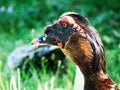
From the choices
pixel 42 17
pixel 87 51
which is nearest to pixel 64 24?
pixel 87 51

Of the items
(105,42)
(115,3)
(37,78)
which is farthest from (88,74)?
(115,3)

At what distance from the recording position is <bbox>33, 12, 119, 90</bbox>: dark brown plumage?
133 inches

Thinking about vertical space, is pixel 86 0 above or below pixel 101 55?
above

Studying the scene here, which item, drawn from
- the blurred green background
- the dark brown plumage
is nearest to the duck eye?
the dark brown plumage

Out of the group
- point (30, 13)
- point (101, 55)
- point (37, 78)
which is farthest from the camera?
point (30, 13)

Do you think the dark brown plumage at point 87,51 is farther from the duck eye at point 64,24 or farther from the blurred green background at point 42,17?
the blurred green background at point 42,17

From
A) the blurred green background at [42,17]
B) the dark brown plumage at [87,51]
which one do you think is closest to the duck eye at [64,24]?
the dark brown plumage at [87,51]

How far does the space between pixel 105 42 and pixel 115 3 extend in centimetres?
130

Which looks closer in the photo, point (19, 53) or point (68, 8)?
point (19, 53)

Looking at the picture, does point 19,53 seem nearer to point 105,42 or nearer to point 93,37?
point 105,42

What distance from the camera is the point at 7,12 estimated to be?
28.4 ft

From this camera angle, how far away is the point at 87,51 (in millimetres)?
3395

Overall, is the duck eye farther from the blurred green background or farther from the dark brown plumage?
the blurred green background

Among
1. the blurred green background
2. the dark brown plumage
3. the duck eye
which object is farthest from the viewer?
the blurred green background
